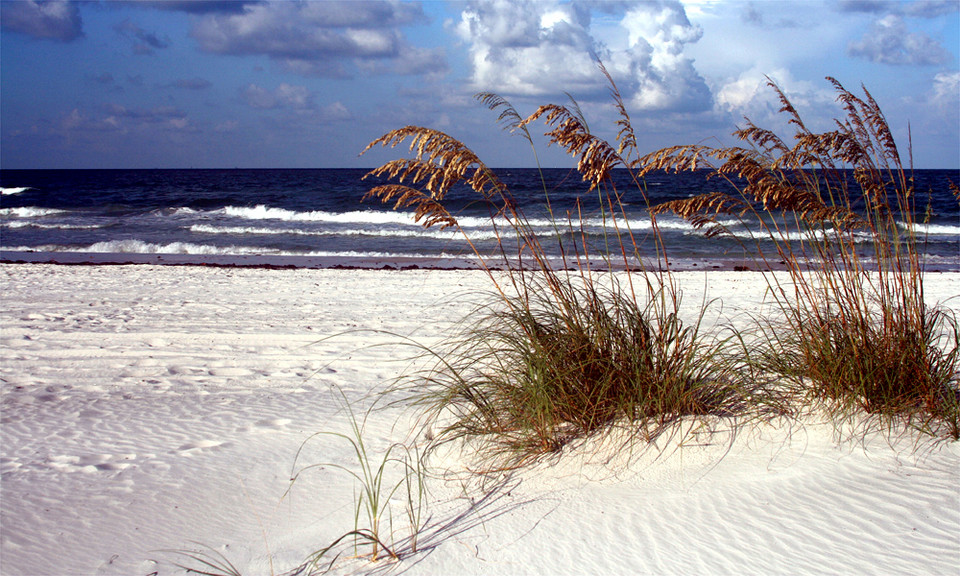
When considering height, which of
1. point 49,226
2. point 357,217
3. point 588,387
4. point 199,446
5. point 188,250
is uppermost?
point 357,217

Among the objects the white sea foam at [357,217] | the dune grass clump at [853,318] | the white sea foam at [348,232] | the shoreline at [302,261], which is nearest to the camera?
the dune grass clump at [853,318]

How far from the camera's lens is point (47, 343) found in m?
6.93

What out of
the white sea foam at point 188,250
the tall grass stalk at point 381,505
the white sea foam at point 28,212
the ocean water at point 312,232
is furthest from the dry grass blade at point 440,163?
the white sea foam at point 28,212

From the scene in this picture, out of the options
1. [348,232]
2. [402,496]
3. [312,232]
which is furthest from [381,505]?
[312,232]

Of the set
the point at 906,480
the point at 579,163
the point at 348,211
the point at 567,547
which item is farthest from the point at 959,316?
the point at 348,211

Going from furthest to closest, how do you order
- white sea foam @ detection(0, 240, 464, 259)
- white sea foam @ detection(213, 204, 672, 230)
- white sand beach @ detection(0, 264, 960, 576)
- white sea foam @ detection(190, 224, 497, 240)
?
white sea foam @ detection(213, 204, 672, 230), white sea foam @ detection(190, 224, 497, 240), white sea foam @ detection(0, 240, 464, 259), white sand beach @ detection(0, 264, 960, 576)

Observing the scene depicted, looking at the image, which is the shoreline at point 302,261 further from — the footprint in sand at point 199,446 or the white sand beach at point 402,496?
the footprint in sand at point 199,446

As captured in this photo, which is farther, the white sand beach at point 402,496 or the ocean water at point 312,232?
the ocean water at point 312,232

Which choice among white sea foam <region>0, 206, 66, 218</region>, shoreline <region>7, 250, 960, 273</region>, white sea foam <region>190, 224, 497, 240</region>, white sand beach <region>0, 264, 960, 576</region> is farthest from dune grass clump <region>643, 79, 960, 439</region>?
white sea foam <region>0, 206, 66, 218</region>

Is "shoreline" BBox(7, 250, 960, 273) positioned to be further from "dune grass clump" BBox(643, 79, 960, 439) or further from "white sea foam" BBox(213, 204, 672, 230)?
"dune grass clump" BBox(643, 79, 960, 439)

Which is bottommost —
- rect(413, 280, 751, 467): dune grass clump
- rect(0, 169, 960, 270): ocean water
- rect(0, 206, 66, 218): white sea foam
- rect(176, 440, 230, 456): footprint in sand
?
rect(176, 440, 230, 456): footprint in sand

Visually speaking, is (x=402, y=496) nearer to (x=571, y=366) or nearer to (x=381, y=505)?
(x=381, y=505)

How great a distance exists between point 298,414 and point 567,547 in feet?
8.68

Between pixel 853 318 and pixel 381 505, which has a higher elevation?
pixel 853 318
